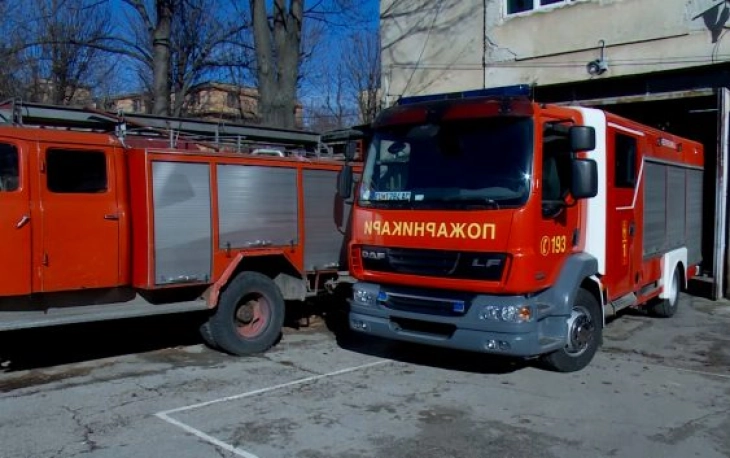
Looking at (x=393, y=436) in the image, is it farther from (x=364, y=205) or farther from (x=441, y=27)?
(x=441, y=27)

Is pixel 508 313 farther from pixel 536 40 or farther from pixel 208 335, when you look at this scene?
pixel 536 40

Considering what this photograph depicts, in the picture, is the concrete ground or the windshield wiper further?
the windshield wiper

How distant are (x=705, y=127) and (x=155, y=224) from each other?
46.6 feet

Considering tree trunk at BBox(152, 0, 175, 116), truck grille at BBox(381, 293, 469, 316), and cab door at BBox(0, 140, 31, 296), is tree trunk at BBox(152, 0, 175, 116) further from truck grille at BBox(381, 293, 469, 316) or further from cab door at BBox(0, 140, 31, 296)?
truck grille at BBox(381, 293, 469, 316)

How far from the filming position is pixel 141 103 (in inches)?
1198

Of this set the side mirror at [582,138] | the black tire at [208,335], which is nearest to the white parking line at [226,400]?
the black tire at [208,335]

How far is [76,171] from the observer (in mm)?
7551

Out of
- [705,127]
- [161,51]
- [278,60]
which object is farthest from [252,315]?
[705,127]

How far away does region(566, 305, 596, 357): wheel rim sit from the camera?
7.49m

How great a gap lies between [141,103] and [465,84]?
17.8 metres

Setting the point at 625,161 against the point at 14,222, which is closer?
the point at 14,222

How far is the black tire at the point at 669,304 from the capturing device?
1112cm

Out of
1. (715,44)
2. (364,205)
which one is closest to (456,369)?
(364,205)

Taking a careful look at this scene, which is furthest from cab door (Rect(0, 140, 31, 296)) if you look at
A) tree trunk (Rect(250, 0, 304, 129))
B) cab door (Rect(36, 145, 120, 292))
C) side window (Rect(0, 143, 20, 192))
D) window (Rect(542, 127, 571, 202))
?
tree trunk (Rect(250, 0, 304, 129))
